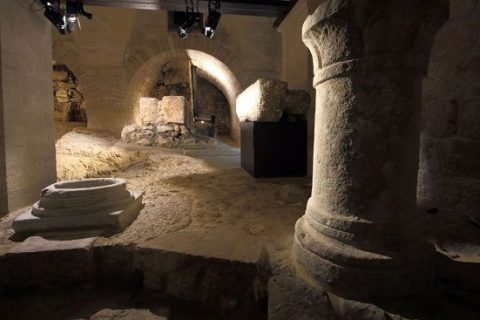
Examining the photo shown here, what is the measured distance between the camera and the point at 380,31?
1278 mm

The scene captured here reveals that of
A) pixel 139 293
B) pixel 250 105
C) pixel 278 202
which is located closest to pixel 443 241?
pixel 278 202

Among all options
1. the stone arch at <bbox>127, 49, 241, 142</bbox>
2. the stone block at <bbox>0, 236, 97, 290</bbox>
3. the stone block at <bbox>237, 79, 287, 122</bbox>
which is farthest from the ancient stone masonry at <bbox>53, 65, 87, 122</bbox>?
the stone block at <bbox>0, 236, 97, 290</bbox>

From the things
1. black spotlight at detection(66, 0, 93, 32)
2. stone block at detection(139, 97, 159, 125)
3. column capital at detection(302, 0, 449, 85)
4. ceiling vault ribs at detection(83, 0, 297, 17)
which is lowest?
column capital at detection(302, 0, 449, 85)

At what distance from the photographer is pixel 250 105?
13.8 ft

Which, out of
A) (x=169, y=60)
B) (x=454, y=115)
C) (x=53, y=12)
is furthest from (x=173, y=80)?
(x=454, y=115)

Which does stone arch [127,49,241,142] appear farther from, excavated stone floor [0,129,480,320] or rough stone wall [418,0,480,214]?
rough stone wall [418,0,480,214]

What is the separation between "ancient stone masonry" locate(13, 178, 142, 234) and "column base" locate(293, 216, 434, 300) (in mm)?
1695

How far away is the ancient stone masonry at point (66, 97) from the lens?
10.1 m

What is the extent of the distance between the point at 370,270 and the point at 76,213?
7.30ft

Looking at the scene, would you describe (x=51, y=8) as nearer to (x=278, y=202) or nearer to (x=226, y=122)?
(x=278, y=202)

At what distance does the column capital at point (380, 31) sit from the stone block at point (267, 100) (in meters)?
2.42

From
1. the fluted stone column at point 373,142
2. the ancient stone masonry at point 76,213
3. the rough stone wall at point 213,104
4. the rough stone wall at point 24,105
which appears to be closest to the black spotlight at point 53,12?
the rough stone wall at point 24,105

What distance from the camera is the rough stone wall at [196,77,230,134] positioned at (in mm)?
13016

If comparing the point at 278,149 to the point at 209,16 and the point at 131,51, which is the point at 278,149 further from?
the point at 131,51
